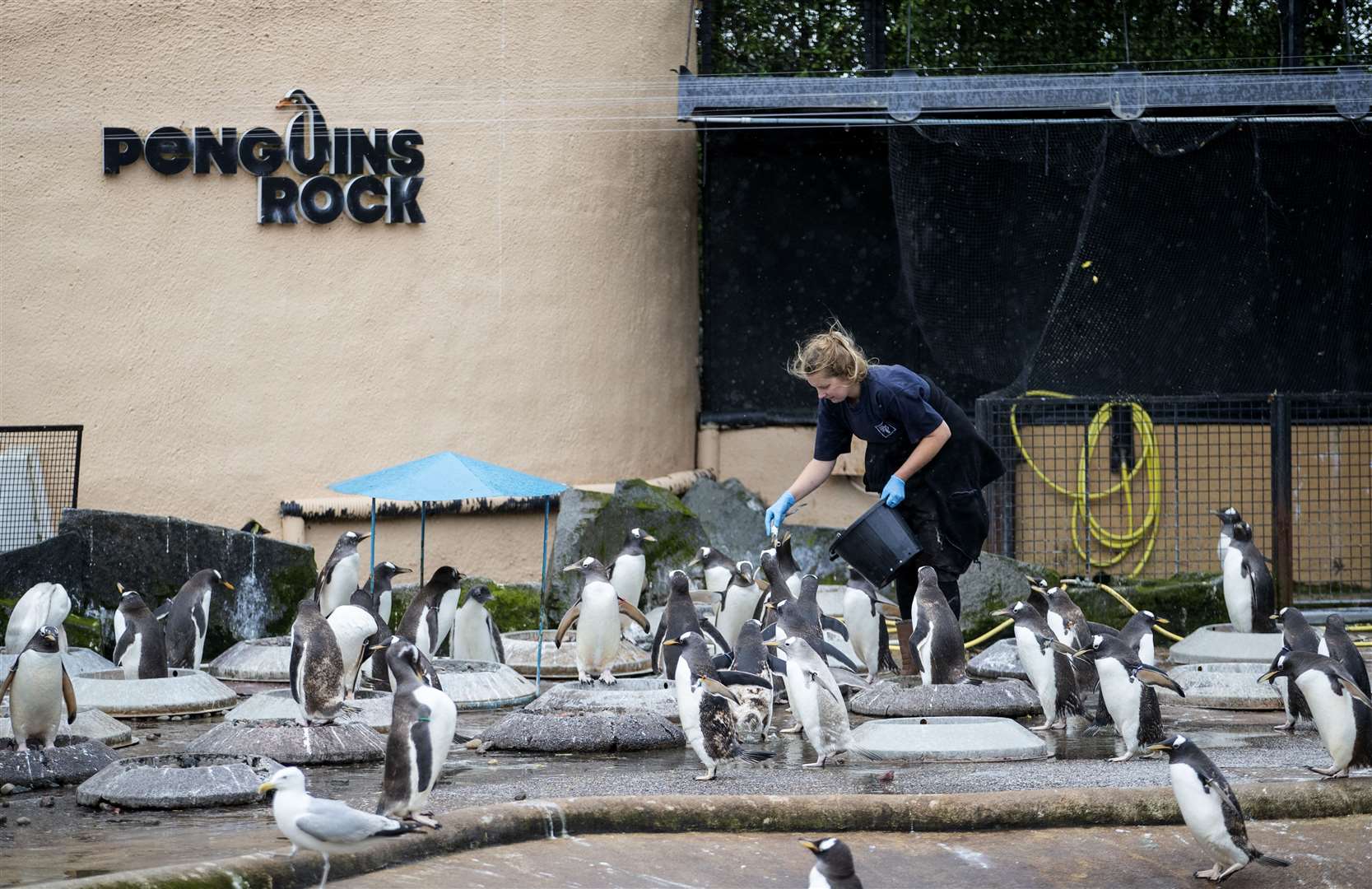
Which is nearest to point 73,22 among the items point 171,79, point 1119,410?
point 171,79

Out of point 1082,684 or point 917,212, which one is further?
point 917,212

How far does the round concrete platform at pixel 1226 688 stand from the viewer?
8.93 metres

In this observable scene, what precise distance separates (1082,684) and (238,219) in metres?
8.65

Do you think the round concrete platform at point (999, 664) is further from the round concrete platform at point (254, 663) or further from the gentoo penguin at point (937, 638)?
the round concrete platform at point (254, 663)

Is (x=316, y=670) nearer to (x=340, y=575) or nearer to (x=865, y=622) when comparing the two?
(x=340, y=575)

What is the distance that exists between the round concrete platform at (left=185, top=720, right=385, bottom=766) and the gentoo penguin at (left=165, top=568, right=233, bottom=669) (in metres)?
2.96

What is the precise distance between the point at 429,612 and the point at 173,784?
3553 mm

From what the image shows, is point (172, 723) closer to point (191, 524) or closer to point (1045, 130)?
point (191, 524)

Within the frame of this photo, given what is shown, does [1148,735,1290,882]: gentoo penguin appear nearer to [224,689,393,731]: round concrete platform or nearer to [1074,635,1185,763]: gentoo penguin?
[1074,635,1185,763]: gentoo penguin

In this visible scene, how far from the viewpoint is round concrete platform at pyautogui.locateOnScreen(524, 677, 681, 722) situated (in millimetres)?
8633

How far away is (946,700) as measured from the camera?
8.49 meters

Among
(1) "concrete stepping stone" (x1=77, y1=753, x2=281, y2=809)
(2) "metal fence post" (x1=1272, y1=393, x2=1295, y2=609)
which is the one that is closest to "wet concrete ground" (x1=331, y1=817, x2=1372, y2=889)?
(1) "concrete stepping stone" (x1=77, y1=753, x2=281, y2=809)

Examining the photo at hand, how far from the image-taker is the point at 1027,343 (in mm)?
13727

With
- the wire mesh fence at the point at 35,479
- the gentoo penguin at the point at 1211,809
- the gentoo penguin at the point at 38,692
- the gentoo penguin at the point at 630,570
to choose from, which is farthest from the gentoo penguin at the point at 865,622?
the wire mesh fence at the point at 35,479
